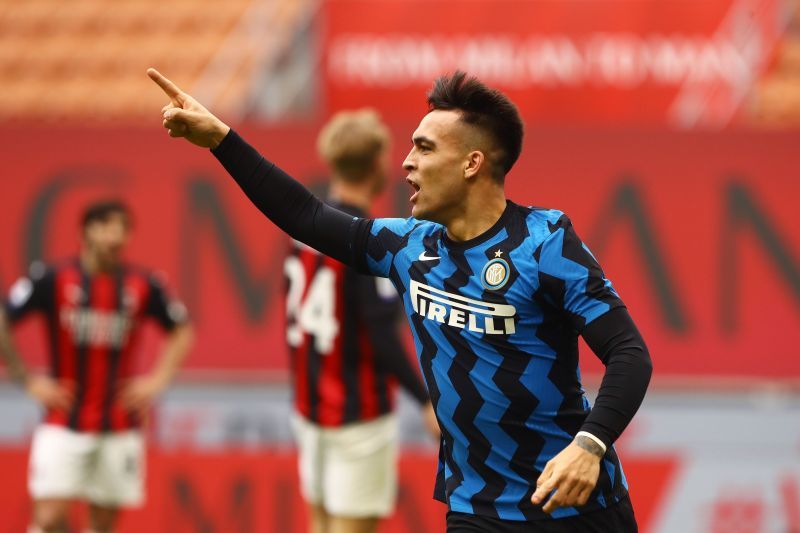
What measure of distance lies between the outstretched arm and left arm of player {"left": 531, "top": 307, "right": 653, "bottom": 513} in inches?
30.9

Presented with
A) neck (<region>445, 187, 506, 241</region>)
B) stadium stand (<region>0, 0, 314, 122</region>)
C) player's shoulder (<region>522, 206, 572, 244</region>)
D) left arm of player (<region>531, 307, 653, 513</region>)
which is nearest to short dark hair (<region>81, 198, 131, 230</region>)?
neck (<region>445, 187, 506, 241</region>)

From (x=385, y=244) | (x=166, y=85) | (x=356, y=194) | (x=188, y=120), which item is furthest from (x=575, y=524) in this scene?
(x=356, y=194)

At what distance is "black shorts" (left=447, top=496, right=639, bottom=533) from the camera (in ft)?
10.5

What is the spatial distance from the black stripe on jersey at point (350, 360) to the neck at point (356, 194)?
1.04 ft

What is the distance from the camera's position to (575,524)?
3205mm

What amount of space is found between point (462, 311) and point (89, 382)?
3.35 metres

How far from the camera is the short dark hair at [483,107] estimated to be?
10.9 feet

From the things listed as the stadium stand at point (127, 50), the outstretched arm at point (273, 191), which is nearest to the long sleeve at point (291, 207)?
the outstretched arm at point (273, 191)

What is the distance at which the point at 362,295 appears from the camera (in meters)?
5.16

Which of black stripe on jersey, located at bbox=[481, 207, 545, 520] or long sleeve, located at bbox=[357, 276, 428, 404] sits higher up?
long sleeve, located at bbox=[357, 276, 428, 404]

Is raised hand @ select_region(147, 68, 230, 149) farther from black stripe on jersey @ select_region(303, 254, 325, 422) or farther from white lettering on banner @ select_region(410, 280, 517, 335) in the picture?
black stripe on jersey @ select_region(303, 254, 325, 422)

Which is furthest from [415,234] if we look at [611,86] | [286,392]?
[611,86]

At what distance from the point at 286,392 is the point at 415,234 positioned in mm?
4015

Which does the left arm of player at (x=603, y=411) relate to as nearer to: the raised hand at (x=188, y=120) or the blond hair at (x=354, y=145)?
the raised hand at (x=188, y=120)
